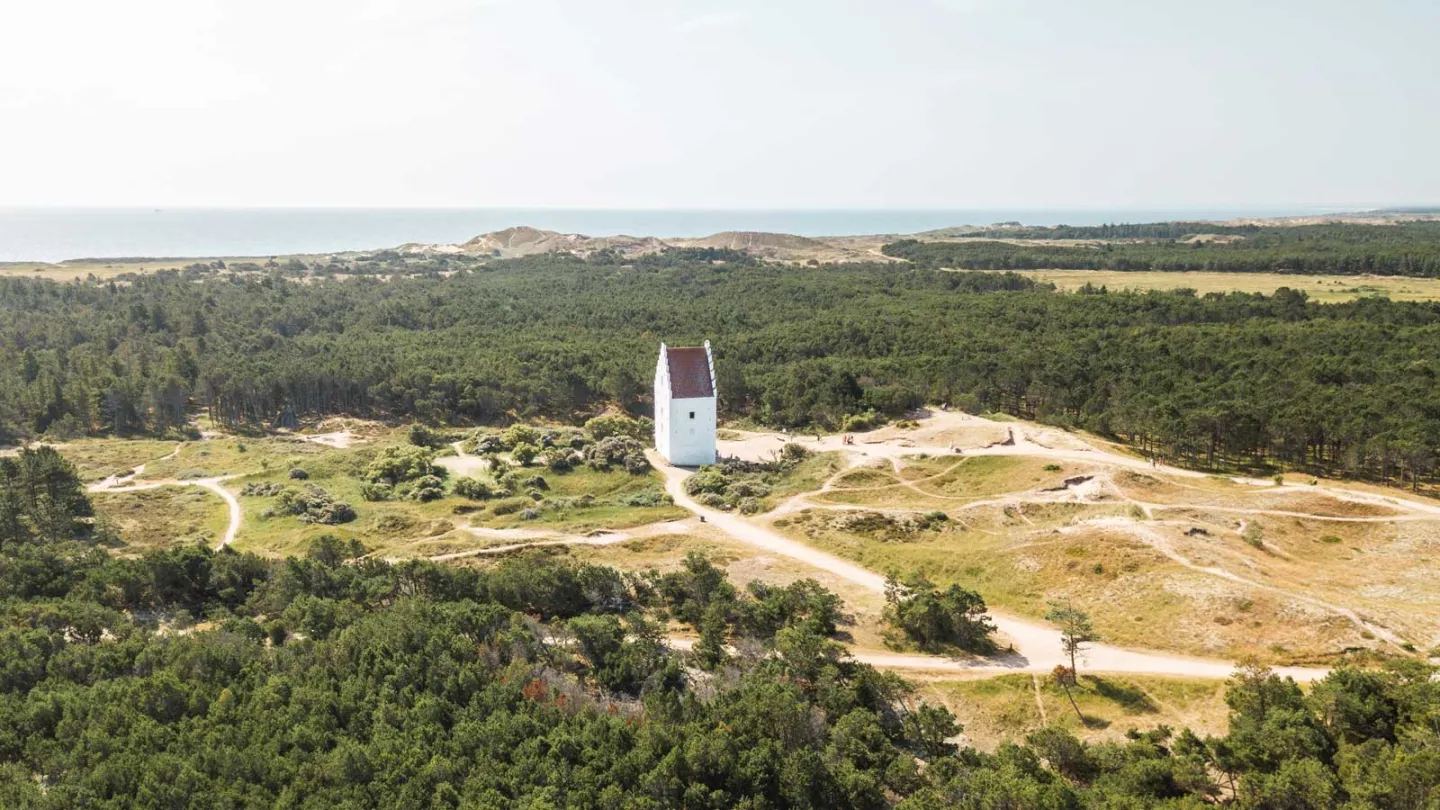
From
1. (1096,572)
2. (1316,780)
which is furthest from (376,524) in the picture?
(1316,780)

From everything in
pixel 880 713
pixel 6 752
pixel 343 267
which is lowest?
pixel 880 713

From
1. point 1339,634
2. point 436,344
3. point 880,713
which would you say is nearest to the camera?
point 880,713

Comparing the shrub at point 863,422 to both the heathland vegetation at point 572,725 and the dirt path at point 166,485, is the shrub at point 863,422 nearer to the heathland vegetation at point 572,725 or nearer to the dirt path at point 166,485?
the heathland vegetation at point 572,725

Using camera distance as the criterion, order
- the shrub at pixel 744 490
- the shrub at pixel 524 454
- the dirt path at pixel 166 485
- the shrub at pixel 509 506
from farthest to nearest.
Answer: the shrub at pixel 524 454 < the dirt path at pixel 166 485 < the shrub at pixel 744 490 < the shrub at pixel 509 506

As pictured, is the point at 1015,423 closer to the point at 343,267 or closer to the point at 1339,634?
the point at 1339,634

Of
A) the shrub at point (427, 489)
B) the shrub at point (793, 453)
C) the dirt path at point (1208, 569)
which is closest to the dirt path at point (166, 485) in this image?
the shrub at point (427, 489)

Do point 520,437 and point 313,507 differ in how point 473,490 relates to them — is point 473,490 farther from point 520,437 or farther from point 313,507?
point 520,437

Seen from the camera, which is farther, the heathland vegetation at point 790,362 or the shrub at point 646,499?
the heathland vegetation at point 790,362

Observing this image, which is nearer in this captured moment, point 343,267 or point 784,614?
point 784,614
